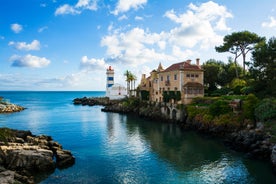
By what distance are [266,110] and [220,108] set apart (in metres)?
9.49

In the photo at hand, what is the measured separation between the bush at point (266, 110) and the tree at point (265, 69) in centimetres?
266

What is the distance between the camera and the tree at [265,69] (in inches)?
1489

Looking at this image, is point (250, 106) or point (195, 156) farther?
point (250, 106)

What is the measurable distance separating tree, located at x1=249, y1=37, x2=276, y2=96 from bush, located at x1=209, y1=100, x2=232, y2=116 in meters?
5.81

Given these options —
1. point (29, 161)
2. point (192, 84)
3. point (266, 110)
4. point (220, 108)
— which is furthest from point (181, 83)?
point (29, 161)

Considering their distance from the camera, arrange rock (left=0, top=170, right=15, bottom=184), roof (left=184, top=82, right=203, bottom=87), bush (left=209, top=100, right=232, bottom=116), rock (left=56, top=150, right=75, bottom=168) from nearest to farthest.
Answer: rock (left=0, top=170, right=15, bottom=184), rock (left=56, top=150, right=75, bottom=168), bush (left=209, top=100, right=232, bottom=116), roof (left=184, top=82, right=203, bottom=87)

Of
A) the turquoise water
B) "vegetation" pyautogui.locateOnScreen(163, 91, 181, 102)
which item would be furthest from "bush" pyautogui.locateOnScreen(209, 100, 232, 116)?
"vegetation" pyautogui.locateOnScreen(163, 91, 181, 102)

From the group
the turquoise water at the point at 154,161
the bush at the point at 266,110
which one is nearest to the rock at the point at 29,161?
the turquoise water at the point at 154,161

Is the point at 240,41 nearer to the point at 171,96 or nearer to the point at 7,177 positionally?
the point at 171,96

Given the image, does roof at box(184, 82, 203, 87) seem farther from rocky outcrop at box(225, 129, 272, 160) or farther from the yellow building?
rocky outcrop at box(225, 129, 272, 160)

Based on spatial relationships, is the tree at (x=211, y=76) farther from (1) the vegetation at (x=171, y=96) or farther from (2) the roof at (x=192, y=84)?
(1) the vegetation at (x=171, y=96)

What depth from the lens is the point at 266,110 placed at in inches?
1358

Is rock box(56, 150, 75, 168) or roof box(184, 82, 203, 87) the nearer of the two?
rock box(56, 150, 75, 168)

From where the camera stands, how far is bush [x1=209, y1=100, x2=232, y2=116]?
42.7 metres
